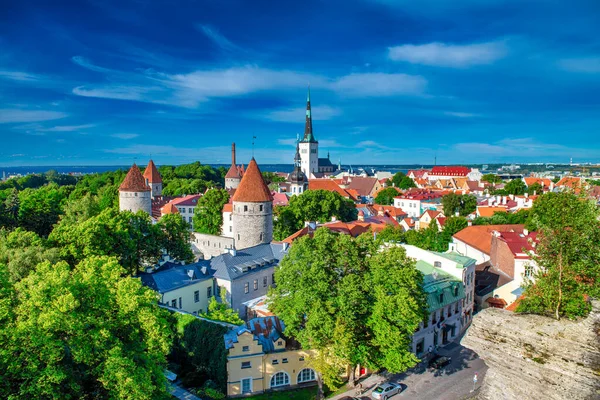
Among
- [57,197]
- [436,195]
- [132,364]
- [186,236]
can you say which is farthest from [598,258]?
[57,197]

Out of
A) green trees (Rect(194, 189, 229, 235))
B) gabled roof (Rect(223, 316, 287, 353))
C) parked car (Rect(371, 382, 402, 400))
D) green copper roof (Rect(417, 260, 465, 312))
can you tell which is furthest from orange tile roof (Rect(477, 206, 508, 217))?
gabled roof (Rect(223, 316, 287, 353))

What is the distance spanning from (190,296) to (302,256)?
10.2 m

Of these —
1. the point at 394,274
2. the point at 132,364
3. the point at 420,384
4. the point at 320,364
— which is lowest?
the point at 420,384

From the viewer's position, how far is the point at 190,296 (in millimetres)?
28578

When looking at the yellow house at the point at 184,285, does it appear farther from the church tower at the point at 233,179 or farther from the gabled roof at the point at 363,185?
the gabled roof at the point at 363,185

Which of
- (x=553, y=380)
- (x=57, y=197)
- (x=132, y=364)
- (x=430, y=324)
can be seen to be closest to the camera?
(x=553, y=380)

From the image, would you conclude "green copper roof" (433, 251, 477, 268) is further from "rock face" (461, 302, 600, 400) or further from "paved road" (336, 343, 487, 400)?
"rock face" (461, 302, 600, 400)

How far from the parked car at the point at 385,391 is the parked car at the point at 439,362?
357 cm

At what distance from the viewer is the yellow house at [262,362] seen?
2144 centimetres

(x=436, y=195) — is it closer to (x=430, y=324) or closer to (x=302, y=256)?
(x=430, y=324)

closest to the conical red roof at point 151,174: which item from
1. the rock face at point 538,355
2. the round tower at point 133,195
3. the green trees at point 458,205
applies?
the round tower at point 133,195

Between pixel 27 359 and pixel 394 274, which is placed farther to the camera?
pixel 394 274

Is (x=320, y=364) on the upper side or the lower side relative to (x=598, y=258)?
lower

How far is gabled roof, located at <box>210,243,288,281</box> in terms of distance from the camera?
30278 millimetres
